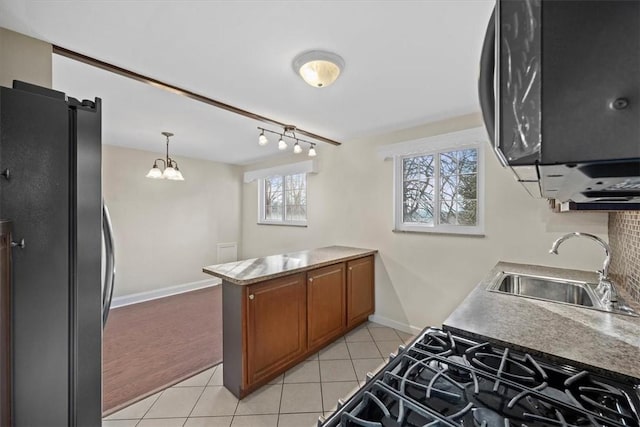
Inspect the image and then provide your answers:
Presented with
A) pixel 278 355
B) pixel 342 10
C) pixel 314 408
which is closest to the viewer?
pixel 342 10

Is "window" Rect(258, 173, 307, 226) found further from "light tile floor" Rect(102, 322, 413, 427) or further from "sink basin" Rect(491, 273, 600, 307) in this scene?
"sink basin" Rect(491, 273, 600, 307)

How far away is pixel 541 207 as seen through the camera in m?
2.26

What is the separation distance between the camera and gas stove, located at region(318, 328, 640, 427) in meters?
0.65

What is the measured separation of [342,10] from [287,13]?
27cm

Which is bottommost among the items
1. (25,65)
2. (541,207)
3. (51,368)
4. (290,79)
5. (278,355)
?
(278,355)

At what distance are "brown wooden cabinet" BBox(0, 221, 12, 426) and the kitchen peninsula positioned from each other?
1066 mm

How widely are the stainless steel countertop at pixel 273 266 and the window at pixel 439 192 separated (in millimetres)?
681

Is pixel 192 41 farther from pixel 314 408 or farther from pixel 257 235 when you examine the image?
pixel 257 235

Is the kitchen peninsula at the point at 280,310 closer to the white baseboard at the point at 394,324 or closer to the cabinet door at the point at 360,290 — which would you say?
the cabinet door at the point at 360,290

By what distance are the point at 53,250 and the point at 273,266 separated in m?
1.44

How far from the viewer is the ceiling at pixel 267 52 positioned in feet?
4.35

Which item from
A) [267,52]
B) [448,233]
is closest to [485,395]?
[267,52]

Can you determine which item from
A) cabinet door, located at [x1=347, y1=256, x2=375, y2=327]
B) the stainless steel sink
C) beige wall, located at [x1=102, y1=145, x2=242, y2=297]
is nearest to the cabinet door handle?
the stainless steel sink

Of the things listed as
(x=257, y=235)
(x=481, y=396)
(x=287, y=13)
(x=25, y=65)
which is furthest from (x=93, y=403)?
(x=257, y=235)
